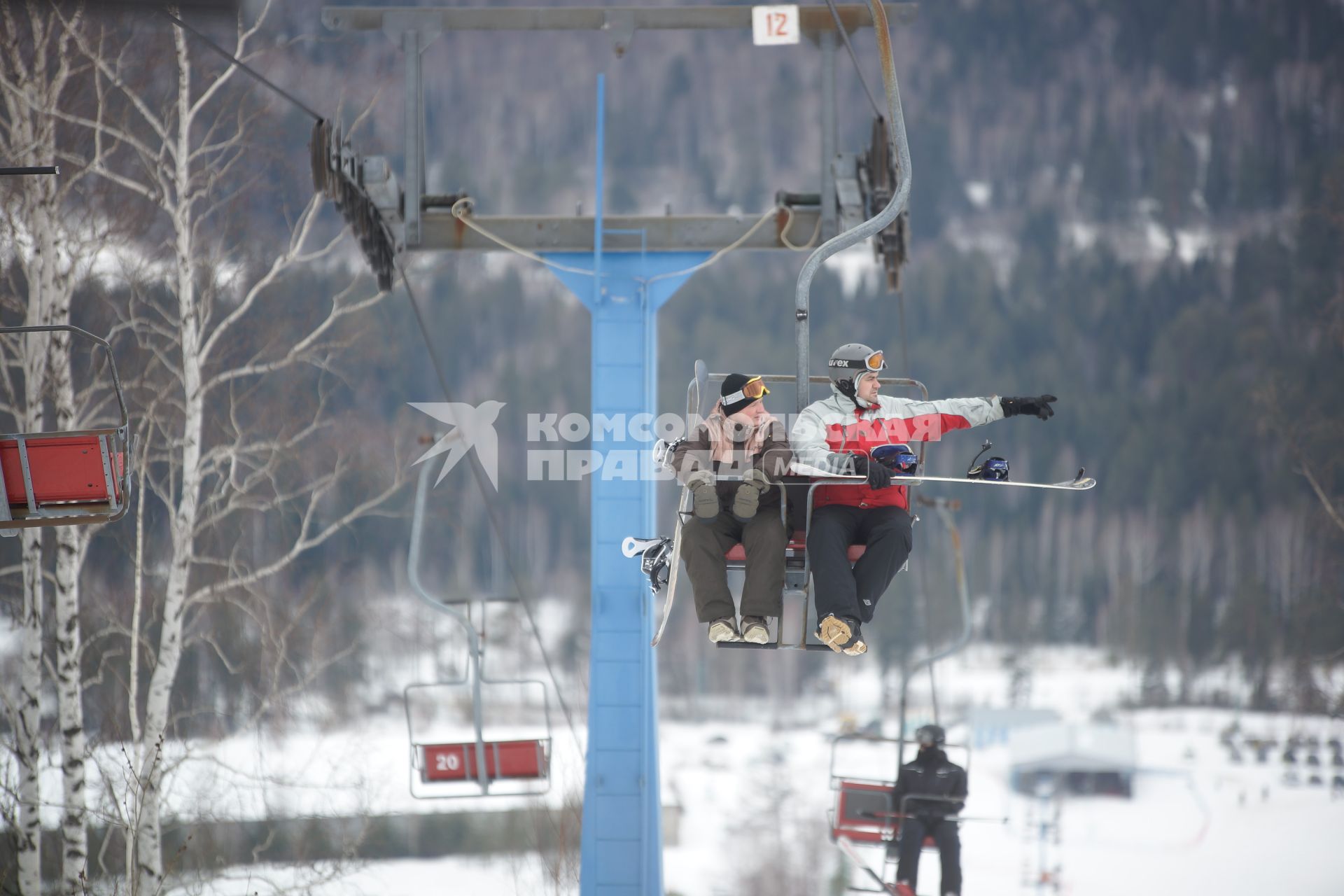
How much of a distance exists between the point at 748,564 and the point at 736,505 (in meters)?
0.24

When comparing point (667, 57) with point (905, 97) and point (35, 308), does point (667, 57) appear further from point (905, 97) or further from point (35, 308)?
point (35, 308)

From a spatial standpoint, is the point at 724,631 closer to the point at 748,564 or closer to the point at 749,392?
the point at 748,564

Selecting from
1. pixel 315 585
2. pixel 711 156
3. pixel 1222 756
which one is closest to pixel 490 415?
pixel 315 585

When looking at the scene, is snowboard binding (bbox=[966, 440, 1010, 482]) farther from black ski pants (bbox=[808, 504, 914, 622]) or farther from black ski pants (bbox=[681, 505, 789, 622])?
black ski pants (bbox=[681, 505, 789, 622])

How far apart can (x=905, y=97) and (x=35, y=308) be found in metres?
48.6

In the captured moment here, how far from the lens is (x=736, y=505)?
5.17 metres

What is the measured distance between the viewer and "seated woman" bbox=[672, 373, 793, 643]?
17.1ft

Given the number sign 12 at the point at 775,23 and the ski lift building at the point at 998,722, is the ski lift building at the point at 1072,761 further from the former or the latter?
the number sign 12 at the point at 775,23

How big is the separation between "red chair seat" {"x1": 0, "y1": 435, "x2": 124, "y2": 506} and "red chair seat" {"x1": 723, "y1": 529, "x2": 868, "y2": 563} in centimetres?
214

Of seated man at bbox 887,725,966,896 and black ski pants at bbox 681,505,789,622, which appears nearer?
black ski pants at bbox 681,505,789,622

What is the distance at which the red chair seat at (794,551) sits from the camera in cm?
540

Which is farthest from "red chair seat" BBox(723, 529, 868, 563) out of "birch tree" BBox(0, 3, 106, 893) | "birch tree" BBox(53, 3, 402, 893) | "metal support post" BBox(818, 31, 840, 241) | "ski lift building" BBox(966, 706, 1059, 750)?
"ski lift building" BBox(966, 706, 1059, 750)

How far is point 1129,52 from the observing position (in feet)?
190

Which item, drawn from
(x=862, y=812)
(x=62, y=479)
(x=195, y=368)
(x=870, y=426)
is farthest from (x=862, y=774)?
(x=62, y=479)
